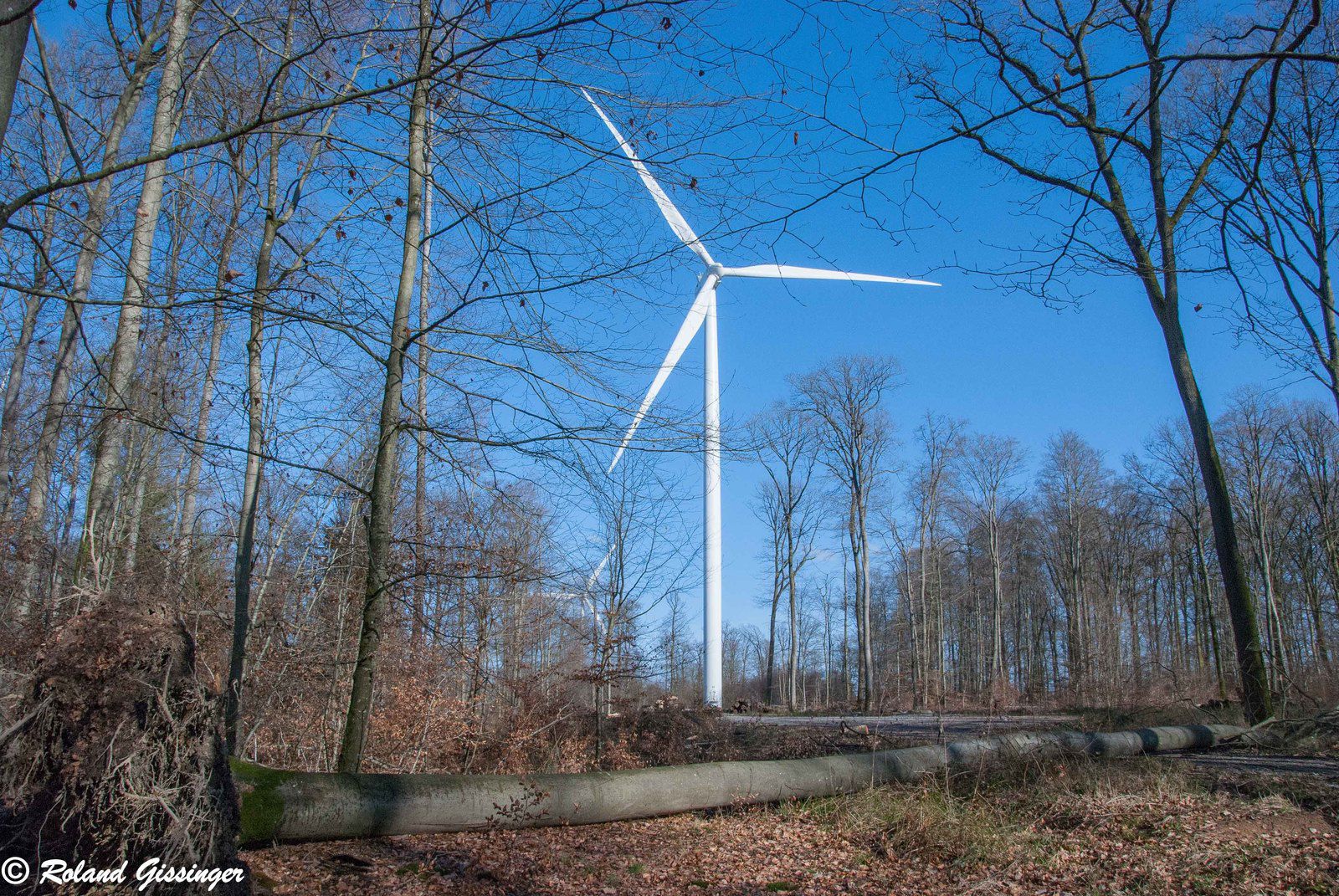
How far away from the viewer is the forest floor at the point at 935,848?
5.16 metres

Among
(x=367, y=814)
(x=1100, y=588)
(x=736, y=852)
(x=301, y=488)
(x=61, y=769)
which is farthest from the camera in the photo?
(x=1100, y=588)

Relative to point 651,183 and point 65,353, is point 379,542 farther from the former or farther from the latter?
point 65,353

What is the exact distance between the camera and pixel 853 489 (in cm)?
3077

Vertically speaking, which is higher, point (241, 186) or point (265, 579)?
point (241, 186)

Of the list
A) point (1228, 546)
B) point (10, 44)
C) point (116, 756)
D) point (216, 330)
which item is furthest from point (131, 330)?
point (1228, 546)

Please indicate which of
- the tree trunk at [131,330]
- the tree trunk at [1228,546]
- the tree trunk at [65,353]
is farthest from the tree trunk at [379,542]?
the tree trunk at [1228,546]

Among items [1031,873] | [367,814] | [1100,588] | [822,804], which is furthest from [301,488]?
[1100,588]

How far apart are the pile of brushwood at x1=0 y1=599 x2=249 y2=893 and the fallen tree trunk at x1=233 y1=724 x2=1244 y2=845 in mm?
1553

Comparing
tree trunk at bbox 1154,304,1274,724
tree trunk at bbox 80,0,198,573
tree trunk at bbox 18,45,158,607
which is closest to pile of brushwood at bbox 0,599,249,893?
tree trunk at bbox 18,45,158,607

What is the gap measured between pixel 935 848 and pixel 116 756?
18.3 feet

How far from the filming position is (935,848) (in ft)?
20.8

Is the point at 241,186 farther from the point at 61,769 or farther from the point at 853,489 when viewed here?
the point at 853,489

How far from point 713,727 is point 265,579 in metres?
7.69

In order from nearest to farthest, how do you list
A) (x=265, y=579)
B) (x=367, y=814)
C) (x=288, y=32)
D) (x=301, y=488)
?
1. (x=288, y=32)
2. (x=367, y=814)
3. (x=301, y=488)
4. (x=265, y=579)
